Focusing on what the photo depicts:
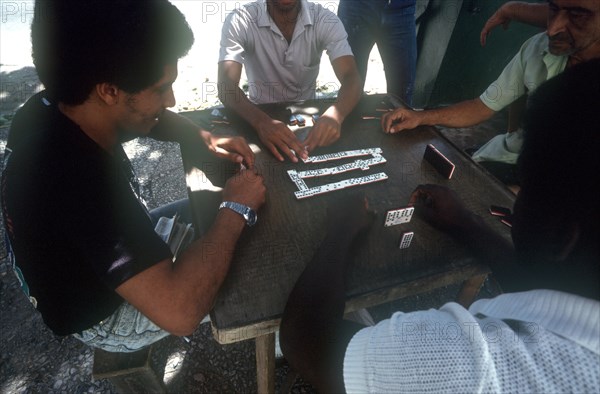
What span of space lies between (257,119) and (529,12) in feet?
7.47

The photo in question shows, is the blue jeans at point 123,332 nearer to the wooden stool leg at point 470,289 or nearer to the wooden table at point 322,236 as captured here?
the wooden table at point 322,236

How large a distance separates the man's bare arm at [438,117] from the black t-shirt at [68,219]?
152 centimetres

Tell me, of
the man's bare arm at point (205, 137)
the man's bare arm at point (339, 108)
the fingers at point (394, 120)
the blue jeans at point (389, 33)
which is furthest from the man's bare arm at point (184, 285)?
the blue jeans at point (389, 33)

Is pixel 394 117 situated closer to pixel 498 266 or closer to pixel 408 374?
pixel 498 266

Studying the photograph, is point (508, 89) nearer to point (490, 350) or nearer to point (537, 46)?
point (537, 46)

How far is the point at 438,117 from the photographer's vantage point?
218 cm

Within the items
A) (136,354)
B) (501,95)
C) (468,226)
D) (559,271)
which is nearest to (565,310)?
(559,271)

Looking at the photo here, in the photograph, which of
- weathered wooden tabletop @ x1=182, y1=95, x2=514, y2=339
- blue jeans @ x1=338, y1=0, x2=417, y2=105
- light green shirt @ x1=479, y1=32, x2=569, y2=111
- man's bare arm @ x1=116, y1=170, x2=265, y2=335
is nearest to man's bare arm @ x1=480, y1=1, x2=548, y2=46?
light green shirt @ x1=479, y1=32, x2=569, y2=111

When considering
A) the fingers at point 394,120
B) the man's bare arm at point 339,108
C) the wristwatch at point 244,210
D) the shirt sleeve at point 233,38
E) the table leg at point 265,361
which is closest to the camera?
the wristwatch at point 244,210

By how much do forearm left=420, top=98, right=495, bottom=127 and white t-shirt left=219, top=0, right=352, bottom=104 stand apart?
0.93m

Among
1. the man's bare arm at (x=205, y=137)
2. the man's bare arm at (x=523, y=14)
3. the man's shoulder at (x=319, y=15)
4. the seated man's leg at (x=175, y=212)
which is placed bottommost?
the seated man's leg at (x=175, y=212)

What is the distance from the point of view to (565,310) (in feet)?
2.60

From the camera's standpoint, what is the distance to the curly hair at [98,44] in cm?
108

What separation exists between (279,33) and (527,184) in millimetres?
2244
